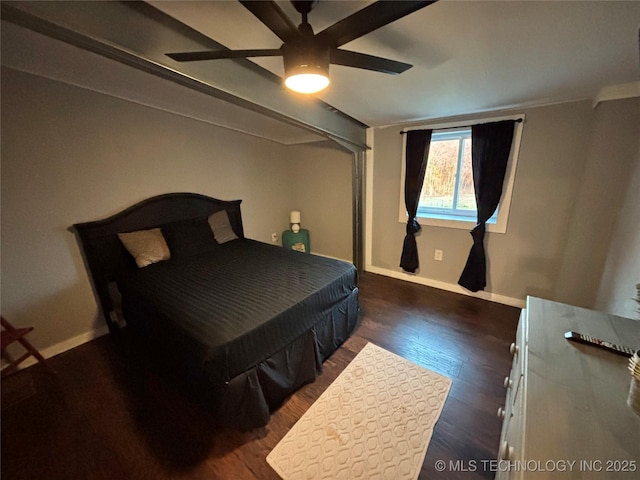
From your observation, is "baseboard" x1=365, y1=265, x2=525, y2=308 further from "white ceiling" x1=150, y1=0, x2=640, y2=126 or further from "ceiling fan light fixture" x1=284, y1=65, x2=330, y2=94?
"ceiling fan light fixture" x1=284, y1=65, x2=330, y2=94

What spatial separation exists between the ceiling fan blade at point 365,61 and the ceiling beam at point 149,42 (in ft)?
2.29

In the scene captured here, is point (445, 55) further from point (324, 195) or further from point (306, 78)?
point (324, 195)

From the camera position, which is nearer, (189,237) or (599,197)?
(599,197)

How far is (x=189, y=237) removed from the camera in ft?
8.43

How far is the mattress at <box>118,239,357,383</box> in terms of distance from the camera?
4.31 ft

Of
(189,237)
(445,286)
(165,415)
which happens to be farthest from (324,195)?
(165,415)

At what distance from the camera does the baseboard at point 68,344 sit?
181 centimetres

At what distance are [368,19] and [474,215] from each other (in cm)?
252

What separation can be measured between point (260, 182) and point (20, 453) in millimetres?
3146

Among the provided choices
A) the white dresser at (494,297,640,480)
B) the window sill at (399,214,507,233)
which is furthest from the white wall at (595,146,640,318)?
the window sill at (399,214,507,233)

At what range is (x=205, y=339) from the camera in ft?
4.21

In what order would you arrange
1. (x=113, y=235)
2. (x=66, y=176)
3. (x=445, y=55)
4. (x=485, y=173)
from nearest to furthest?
(x=445, y=55)
(x=66, y=176)
(x=113, y=235)
(x=485, y=173)

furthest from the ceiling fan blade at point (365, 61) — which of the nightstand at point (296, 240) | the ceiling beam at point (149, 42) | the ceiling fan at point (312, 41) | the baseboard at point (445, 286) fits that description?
the nightstand at point (296, 240)

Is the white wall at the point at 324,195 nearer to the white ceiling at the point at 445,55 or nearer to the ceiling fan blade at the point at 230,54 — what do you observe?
the white ceiling at the point at 445,55
